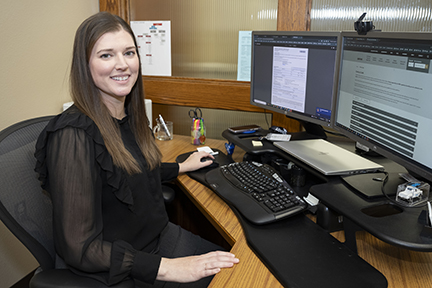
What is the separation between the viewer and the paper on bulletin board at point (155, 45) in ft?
6.98

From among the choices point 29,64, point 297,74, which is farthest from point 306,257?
point 29,64

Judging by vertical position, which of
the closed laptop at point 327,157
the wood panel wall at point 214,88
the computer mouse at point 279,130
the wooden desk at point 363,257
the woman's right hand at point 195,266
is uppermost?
the wood panel wall at point 214,88

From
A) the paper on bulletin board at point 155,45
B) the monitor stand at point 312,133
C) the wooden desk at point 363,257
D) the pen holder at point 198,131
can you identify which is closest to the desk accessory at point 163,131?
the pen holder at point 198,131

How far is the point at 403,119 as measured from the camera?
35.7 inches

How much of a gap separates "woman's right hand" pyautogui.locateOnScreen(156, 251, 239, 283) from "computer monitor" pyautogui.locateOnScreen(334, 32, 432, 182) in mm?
534

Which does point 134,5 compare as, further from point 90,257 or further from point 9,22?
point 90,257

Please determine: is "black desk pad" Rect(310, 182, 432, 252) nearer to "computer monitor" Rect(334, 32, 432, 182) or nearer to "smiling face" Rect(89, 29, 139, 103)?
"computer monitor" Rect(334, 32, 432, 182)

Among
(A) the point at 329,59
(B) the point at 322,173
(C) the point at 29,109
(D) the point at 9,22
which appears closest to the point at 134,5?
(D) the point at 9,22

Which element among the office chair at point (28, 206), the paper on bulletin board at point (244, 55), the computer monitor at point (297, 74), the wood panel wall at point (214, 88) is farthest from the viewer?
the paper on bulletin board at point (244, 55)

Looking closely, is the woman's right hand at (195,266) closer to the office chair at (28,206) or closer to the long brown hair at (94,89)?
the office chair at (28,206)

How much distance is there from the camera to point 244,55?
197cm

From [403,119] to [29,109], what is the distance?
5.52 feet

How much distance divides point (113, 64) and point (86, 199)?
43cm

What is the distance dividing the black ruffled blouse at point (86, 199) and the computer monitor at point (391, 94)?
73cm
